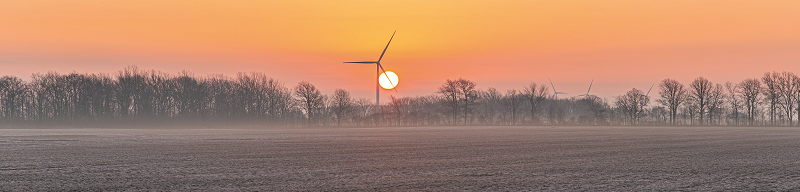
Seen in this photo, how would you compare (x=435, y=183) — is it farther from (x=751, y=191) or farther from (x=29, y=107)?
(x=29, y=107)

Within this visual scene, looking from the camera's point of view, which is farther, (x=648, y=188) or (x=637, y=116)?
(x=637, y=116)

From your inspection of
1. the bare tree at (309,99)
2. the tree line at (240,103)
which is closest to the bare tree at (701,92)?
the tree line at (240,103)

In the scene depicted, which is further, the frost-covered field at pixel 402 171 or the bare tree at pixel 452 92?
the bare tree at pixel 452 92

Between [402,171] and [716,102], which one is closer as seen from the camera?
[402,171]

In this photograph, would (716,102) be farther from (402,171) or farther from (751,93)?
(402,171)

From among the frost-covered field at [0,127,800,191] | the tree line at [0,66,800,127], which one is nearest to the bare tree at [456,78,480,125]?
the tree line at [0,66,800,127]

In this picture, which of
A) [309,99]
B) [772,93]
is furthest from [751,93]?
[309,99]

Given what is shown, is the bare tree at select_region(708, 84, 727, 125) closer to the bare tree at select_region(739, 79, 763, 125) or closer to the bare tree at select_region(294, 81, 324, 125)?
the bare tree at select_region(739, 79, 763, 125)

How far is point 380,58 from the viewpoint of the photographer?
8069 cm

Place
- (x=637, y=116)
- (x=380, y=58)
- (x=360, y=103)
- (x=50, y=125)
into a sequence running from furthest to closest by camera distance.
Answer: (x=360, y=103) < (x=637, y=116) < (x=50, y=125) < (x=380, y=58)

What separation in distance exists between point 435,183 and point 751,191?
6.20 metres

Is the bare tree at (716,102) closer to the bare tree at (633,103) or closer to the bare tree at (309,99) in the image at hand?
the bare tree at (633,103)

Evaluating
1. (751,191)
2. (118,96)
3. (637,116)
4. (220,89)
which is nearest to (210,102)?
(220,89)

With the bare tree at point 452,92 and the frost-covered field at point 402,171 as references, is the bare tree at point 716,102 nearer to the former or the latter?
the bare tree at point 452,92
